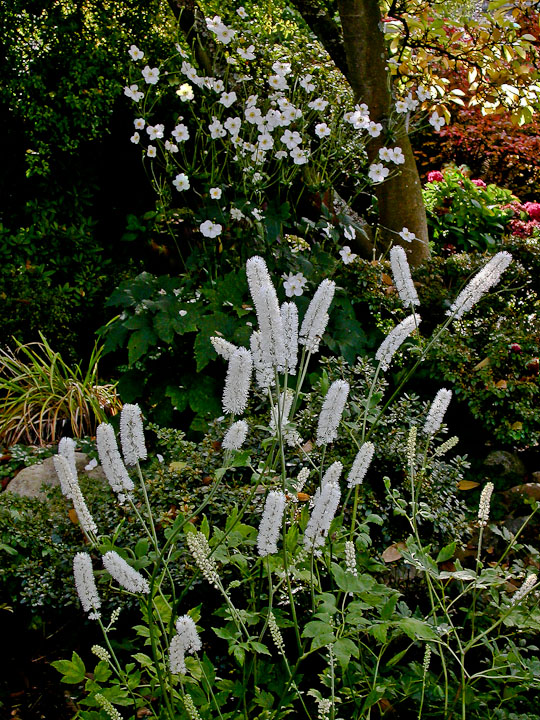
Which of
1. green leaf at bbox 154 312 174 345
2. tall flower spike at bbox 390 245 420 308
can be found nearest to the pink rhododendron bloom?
green leaf at bbox 154 312 174 345

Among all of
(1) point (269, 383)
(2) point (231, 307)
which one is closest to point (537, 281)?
(2) point (231, 307)

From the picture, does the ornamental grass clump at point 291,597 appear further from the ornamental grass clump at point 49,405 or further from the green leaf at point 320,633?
the ornamental grass clump at point 49,405

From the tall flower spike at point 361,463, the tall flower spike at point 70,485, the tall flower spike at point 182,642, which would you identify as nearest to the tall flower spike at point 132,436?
the tall flower spike at point 70,485

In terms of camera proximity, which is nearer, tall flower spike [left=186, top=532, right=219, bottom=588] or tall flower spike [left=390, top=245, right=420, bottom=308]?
tall flower spike [left=186, top=532, right=219, bottom=588]

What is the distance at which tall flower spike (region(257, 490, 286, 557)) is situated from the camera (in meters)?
1.39

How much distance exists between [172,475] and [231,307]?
1.40 m

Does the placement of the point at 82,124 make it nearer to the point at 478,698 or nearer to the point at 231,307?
the point at 231,307

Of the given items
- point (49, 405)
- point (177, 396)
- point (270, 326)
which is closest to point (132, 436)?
point (270, 326)

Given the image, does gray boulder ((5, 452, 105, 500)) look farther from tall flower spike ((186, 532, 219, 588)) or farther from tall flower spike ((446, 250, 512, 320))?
tall flower spike ((446, 250, 512, 320))

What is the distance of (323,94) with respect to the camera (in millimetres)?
4859

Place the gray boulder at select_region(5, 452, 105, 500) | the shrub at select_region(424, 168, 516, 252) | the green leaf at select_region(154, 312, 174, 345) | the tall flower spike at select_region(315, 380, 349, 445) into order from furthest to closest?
the shrub at select_region(424, 168, 516, 252), the green leaf at select_region(154, 312, 174, 345), the gray boulder at select_region(5, 452, 105, 500), the tall flower spike at select_region(315, 380, 349, 445)

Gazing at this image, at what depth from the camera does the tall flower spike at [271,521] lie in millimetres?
1386

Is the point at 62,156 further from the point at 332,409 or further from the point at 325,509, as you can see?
the point at 325,509

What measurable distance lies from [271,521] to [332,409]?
32 centimetres
